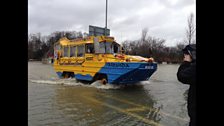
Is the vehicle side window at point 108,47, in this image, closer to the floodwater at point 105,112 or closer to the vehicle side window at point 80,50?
the vehicle side window at point 80,50

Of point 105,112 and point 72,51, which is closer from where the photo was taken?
point 105,112

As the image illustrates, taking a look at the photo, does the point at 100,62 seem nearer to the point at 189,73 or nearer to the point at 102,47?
the point at 102,47

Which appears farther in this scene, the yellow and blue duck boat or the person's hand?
the yellow and blue duck boat

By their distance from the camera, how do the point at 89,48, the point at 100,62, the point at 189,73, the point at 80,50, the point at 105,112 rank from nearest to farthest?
the point at 189,73 → the point at 105,112 → the point at 100,62 → the point at 89,48 → the point at 80,50

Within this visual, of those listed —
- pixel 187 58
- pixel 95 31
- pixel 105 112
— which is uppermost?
pixel 95 31

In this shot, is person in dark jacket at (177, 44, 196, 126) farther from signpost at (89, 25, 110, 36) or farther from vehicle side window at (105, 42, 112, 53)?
signpost at (89, 25, 110, 36)

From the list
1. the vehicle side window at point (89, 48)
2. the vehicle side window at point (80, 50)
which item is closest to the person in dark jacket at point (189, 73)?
the vehicle side window at point (89, 48)

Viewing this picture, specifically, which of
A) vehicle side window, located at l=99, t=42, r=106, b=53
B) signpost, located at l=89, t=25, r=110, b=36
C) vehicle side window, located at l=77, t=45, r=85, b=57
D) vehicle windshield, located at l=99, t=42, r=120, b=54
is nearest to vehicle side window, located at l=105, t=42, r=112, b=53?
vehicle windshield, located at l=99, t=42, r=120, b=54

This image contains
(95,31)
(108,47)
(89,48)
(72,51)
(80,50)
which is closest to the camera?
(108,47)

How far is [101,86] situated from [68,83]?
270cm

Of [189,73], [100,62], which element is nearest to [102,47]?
[100,62]

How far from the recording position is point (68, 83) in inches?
609
